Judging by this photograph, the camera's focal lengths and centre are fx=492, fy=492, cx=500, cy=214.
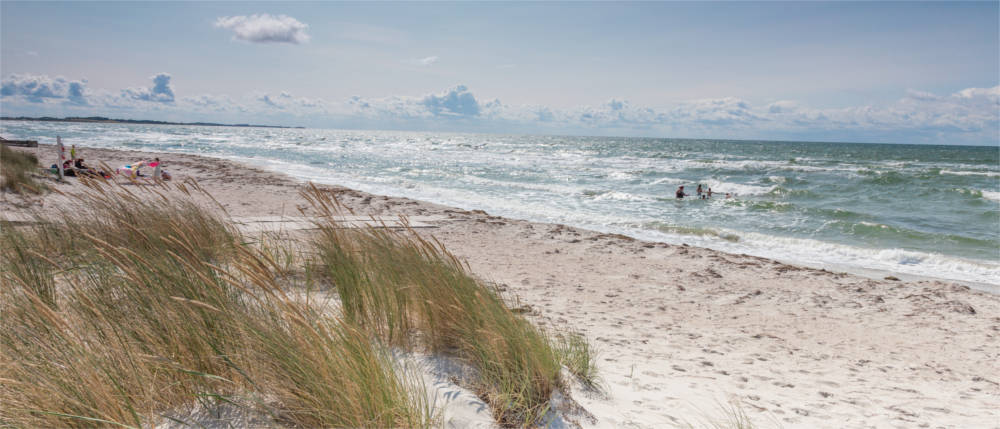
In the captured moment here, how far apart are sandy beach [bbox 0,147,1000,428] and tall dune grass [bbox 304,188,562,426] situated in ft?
1.37

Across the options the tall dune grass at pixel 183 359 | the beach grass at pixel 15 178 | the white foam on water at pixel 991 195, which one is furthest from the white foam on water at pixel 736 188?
the tall dune grass at pixel 183 359

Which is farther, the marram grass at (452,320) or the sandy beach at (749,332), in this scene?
the sandy beach at (749,332)

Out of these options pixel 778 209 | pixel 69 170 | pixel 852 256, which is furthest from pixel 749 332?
pixel 69 170

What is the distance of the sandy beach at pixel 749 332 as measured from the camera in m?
3.59

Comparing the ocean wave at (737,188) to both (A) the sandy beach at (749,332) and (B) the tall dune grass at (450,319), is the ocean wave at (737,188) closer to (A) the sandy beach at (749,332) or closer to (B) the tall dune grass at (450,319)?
(A) the sandy beach at (749,332)

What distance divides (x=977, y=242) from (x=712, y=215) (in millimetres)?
6100

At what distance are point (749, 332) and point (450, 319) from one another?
412 centimetres

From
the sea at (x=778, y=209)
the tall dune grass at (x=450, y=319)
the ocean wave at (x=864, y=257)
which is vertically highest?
the tall dune grass at (x=450, y=319)

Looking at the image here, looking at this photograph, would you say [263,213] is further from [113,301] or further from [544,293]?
[113,301]

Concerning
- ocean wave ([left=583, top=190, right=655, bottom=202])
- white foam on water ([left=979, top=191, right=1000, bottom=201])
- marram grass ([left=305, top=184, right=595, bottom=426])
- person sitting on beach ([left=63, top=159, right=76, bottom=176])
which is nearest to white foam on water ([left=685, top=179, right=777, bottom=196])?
ocean wave ([left=583, top=190, right=655, bottom=202])

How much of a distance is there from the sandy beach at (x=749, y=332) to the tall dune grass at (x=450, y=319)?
0.42m

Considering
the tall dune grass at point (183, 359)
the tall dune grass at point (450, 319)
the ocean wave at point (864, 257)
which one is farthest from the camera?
the ocean wave at point (864, 257)

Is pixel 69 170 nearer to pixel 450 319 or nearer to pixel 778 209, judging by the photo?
pixel 450 319

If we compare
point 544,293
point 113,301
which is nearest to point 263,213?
point 544,293
